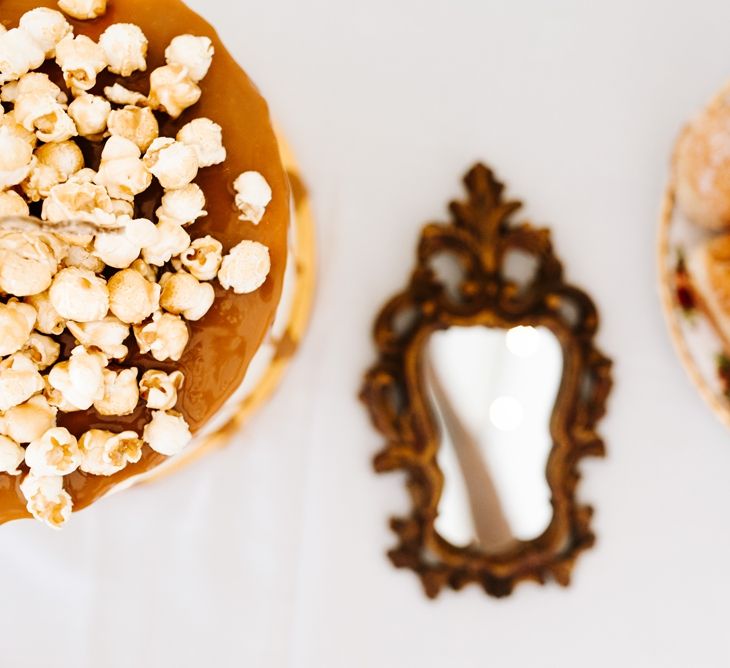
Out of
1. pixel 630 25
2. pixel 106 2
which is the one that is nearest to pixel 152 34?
pixel 106 2

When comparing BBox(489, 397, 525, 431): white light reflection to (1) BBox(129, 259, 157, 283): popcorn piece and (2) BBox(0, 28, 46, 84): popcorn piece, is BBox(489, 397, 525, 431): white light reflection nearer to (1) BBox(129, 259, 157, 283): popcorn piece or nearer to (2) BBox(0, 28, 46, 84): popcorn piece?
(1) BBox(129, 259, 157, 283): popcorn piece

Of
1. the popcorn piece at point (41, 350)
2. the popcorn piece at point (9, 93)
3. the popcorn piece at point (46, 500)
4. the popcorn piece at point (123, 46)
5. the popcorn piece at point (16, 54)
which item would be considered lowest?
the popcorn piece at point (46, 500)

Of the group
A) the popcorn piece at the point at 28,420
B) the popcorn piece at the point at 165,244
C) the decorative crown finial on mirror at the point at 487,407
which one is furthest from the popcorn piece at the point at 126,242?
the decorative crown finial on mirror at the point at 487,407

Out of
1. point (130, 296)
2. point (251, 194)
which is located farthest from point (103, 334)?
point (251, 194)

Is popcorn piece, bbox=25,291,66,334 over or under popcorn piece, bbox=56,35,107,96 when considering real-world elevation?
under

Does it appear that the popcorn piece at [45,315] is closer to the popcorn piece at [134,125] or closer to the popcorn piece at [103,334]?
the popcorn piece at [103,334]

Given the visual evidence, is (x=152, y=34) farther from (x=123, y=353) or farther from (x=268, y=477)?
(x=268, y=477)

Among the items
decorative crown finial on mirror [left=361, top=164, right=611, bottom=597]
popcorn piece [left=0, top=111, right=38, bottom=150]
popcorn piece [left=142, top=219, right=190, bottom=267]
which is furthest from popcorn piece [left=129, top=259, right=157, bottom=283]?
decorative crown finial on mirror [left=361, top=164, right=611, bottom=597]
